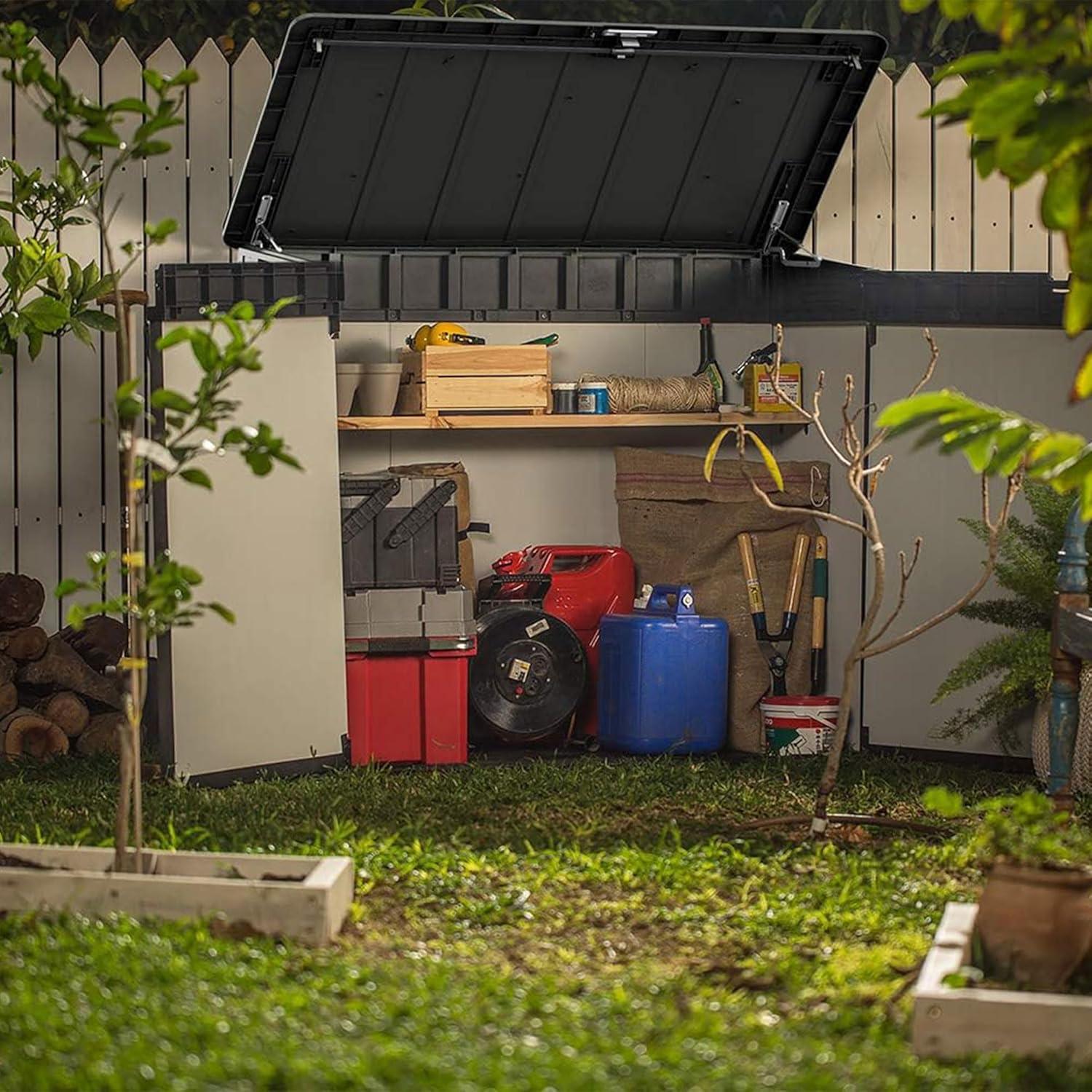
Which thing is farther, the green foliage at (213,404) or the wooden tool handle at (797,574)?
the wooden tool handle at (797,574)

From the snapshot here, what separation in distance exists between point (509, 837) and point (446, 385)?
2.06 meters

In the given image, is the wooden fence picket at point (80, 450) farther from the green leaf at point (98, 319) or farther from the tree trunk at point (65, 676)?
the green leaf at point (98, 319)

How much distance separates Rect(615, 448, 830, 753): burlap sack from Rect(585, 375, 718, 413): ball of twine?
26cm

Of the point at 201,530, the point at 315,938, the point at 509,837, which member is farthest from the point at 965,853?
the point at 201,530

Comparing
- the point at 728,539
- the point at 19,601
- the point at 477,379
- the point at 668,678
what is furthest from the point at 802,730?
the point at 19,601

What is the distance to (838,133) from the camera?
6.85 m

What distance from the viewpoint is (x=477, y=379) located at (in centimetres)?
648

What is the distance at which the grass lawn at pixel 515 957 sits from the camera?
311cm

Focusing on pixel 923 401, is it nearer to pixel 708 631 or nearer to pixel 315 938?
pixel 315 938

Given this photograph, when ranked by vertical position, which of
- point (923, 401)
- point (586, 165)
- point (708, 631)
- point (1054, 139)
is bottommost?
point (708, 631)

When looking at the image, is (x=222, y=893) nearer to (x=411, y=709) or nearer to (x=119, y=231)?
(x=411, y=709)

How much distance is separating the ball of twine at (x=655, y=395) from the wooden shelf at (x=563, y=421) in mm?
31

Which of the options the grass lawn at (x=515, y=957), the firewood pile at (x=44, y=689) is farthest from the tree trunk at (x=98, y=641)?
the grass lawn at (x=515, y=957)

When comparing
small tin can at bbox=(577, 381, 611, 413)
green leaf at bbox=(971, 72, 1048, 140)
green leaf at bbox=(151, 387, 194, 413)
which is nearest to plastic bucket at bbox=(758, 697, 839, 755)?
small tin can at bbox=(577, 381, 611, 413)
